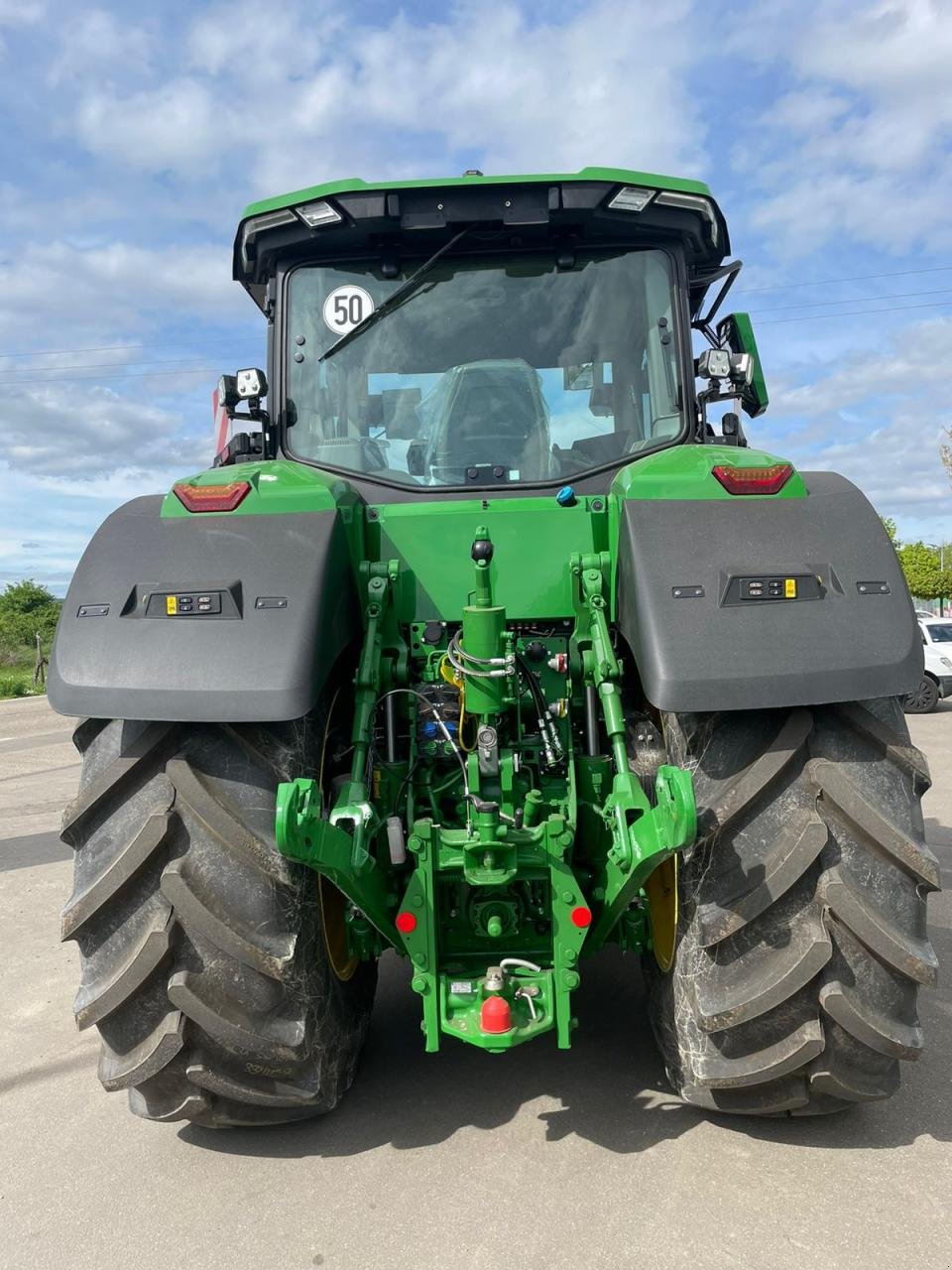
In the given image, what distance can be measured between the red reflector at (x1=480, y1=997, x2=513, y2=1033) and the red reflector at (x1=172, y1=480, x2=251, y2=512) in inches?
59.7

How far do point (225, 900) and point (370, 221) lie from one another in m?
2.27

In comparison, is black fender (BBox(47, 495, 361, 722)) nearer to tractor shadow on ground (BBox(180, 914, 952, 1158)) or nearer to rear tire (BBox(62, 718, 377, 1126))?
rear tire (BBox(62, 718, 377, 1126))

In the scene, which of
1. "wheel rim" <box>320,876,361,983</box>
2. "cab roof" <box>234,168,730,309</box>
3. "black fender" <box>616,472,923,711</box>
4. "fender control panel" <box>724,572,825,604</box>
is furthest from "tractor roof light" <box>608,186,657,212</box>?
"wheel rim" <box>320,876,361,983</box>

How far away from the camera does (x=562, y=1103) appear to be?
2818mm

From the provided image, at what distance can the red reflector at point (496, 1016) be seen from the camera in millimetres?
2350

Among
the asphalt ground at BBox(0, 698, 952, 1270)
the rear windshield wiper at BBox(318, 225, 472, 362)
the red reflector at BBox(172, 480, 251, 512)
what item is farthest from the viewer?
the rear windshield wiper at BBox(318, 225, 472, 362)

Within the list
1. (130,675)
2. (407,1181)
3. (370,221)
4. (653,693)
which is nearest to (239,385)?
(370,221)

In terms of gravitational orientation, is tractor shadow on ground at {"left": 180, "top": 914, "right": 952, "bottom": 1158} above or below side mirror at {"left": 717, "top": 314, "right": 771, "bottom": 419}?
below

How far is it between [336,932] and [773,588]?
1615 millimetres

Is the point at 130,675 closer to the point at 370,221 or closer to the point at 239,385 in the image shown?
the point at 239,385

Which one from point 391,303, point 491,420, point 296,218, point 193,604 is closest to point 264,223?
point 296,218

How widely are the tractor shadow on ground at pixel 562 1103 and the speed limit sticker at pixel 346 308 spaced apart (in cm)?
254

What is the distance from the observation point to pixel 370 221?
10.6ft

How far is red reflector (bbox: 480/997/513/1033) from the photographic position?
2.35 metres
